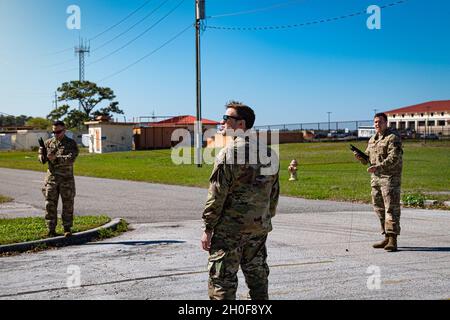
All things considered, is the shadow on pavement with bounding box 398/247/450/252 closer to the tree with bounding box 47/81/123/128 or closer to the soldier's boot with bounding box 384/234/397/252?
the soldier's boot with bounding box 384/234/397/252

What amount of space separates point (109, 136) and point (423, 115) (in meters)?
53.2

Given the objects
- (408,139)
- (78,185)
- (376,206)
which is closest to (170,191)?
(78,185)

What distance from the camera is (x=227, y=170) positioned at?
4.53 metres

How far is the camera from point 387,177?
27.5 feet

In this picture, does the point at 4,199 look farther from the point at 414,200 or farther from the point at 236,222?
the point at 236,222

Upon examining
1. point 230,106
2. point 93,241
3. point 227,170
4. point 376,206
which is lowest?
point 93,241

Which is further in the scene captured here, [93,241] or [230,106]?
[93,241]

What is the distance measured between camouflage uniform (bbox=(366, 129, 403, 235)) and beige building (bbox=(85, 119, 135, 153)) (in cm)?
4946

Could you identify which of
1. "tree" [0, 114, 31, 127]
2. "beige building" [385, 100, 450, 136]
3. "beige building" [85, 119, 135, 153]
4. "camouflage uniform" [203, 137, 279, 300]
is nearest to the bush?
"camouflage uniform" [203, 137, 279, 300]

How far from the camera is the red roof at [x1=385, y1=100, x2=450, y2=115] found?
8184 cm
